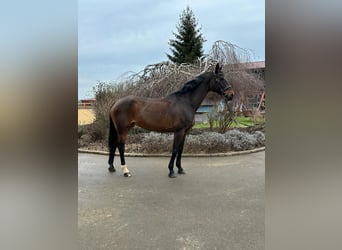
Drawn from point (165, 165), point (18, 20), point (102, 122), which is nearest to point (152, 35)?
point (102, 122)

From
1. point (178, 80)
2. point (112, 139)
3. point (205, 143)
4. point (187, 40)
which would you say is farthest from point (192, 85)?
point (187, 40)

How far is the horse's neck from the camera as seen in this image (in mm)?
3859

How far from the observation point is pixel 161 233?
1.81 metres

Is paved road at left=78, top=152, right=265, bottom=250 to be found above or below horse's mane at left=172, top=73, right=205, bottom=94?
below

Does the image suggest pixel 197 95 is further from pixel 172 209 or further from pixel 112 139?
pixel 172 209

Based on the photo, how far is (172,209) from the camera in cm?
231

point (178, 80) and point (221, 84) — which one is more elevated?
point (178, 80)

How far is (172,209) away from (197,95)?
205 centimetres

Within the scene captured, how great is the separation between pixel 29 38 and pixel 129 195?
2.37 m

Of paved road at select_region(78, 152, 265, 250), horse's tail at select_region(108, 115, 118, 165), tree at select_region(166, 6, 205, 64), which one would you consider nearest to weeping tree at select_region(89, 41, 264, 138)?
horse's tail at select_region(108, 115, 118, 165)

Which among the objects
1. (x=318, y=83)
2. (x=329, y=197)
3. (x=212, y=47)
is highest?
(x=212, y=47)

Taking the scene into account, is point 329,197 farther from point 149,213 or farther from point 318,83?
point 149,213

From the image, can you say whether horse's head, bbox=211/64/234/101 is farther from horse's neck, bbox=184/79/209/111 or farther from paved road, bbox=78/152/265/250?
paved road, bbox=78/152/265/250

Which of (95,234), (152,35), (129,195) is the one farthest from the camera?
(152,35)
